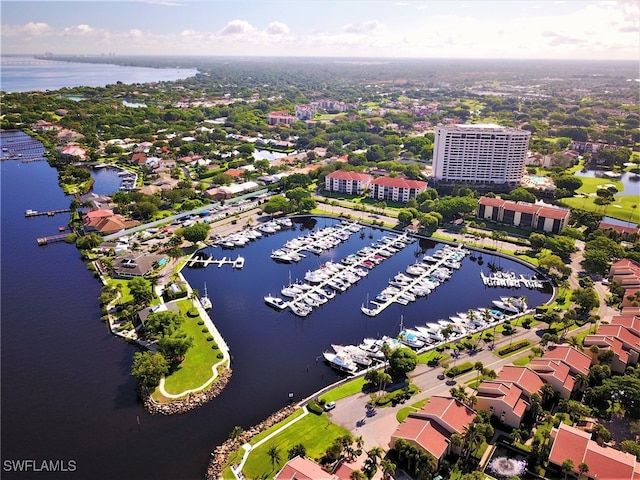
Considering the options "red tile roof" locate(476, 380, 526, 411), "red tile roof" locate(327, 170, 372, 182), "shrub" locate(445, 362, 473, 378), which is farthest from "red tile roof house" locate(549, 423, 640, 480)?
"red tile roof" locate(327, 170, 372, 182)

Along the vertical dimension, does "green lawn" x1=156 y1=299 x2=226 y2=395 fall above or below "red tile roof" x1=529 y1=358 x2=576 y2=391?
below

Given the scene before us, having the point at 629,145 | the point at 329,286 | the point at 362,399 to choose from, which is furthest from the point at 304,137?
the point at 362,399

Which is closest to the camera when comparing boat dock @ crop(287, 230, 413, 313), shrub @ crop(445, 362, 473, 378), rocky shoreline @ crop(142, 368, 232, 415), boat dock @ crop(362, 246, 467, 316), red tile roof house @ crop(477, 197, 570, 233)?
rocky shoreline @ crop(142, 368, 232, 415)

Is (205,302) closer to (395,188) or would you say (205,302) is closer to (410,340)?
(410,340)

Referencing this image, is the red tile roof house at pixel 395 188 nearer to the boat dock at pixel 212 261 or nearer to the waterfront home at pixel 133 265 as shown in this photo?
the boat dock at pixel 212 261

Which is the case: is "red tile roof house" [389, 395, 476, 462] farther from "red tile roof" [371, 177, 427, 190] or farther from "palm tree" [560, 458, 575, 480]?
"red tile roof" [371, 177, 427, 190]

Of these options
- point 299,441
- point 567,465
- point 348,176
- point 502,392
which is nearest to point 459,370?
point 502,392
